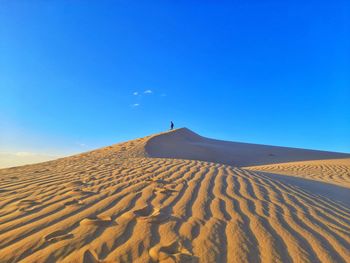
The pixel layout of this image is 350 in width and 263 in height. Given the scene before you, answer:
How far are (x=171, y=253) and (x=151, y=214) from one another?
35.9 inches

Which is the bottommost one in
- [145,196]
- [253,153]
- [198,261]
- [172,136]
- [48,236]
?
[198,261]

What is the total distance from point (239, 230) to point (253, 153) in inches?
A: 790

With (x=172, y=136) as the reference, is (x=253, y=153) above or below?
below

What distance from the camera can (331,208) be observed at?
4070 mm

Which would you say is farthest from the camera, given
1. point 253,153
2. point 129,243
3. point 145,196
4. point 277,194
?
point 253,153

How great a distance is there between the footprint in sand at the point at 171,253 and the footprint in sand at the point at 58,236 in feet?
2.84

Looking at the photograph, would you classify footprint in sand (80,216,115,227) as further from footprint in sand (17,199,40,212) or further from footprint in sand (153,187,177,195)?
footprint in sand (153,187,177,195)

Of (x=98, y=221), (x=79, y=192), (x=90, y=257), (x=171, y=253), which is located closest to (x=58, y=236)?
(x=98, y=221)

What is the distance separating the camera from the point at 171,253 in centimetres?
226

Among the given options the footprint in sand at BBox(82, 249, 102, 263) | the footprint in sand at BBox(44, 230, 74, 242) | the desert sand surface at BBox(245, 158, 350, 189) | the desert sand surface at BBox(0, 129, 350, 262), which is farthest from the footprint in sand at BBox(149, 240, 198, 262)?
the desert sand surface at BBox(245, 158, 350, 189)

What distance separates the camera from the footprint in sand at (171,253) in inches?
84.7

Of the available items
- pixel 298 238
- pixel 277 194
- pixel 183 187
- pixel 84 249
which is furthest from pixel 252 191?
pixel 84 249

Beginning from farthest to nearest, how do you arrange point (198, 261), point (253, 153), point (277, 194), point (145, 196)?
point (253, 153) < point (277, 194) < point (145, 196) < point (198, 261)

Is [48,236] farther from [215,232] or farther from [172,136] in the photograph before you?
[172,136]
